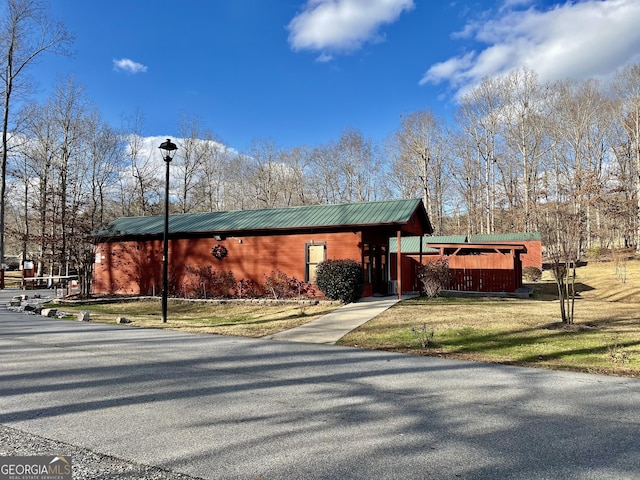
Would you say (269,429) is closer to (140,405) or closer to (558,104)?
(140,405)

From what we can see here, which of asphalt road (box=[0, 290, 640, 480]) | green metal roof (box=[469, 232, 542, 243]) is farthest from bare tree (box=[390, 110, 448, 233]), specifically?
asphalt road (box=[0, 290, 640, 480])

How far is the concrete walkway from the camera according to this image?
882 centimetres

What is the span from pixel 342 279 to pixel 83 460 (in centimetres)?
1094

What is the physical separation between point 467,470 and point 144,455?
2.44 meters

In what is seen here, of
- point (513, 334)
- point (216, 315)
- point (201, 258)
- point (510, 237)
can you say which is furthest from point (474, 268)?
point (510, 237)

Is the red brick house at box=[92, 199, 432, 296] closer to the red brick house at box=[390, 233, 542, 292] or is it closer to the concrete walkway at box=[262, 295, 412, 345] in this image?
the red brick house at box=[390, 233, 542, 292]

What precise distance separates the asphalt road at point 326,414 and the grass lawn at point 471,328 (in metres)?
0.96

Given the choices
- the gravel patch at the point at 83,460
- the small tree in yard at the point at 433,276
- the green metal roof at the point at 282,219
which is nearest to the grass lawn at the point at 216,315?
the green metal roof at the point at 282,219

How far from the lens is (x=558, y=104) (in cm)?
3947

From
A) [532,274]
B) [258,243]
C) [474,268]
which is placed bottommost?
[532,274]

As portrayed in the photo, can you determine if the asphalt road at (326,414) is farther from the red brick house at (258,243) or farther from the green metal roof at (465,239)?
the green metal roof at (465,239)

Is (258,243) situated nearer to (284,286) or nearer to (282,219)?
(282,219)

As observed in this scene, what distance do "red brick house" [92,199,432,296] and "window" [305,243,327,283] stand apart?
0.04 meters

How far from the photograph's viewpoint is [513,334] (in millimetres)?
8688
